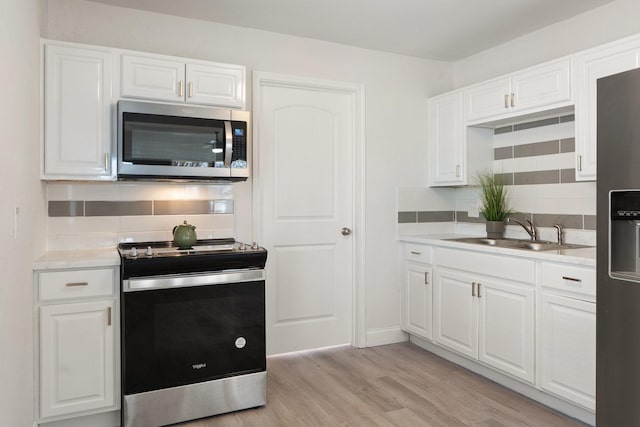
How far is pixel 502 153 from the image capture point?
373 cm

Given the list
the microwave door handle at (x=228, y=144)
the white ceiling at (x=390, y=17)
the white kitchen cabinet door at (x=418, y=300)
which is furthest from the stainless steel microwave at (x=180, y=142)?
the white kitchen cabinet door at (x=418, y=300)

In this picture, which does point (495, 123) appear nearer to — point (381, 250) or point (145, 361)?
point (381, 250)

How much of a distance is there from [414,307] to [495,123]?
1.58 meters

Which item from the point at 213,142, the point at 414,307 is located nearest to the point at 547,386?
the point at 414,307

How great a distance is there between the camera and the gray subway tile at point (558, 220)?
10.3 feet

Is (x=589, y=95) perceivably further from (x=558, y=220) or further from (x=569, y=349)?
(x=569, y=349)

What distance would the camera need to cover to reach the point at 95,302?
7.84ft

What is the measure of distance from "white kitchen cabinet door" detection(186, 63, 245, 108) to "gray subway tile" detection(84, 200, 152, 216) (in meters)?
0.76

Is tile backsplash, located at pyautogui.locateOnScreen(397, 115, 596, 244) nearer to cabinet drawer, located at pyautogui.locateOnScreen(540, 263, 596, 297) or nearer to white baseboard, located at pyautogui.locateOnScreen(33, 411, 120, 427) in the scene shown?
cabinet drawer, located at pyautogui.locateOnScreen(540, 263, 596, 297)

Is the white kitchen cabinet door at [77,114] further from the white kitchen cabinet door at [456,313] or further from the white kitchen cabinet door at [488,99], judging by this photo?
the white kitchen cabinet door at [488,99]

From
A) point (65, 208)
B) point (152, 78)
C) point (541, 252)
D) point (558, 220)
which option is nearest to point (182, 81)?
point (152, 78)

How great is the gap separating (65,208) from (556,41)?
3.47 metres

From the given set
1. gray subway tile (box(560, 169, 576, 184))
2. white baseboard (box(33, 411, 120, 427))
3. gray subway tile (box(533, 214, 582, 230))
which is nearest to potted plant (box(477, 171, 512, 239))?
gray subway tile (box(533, 214, 582, 230))

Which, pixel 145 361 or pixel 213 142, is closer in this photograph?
pixel 145 361
